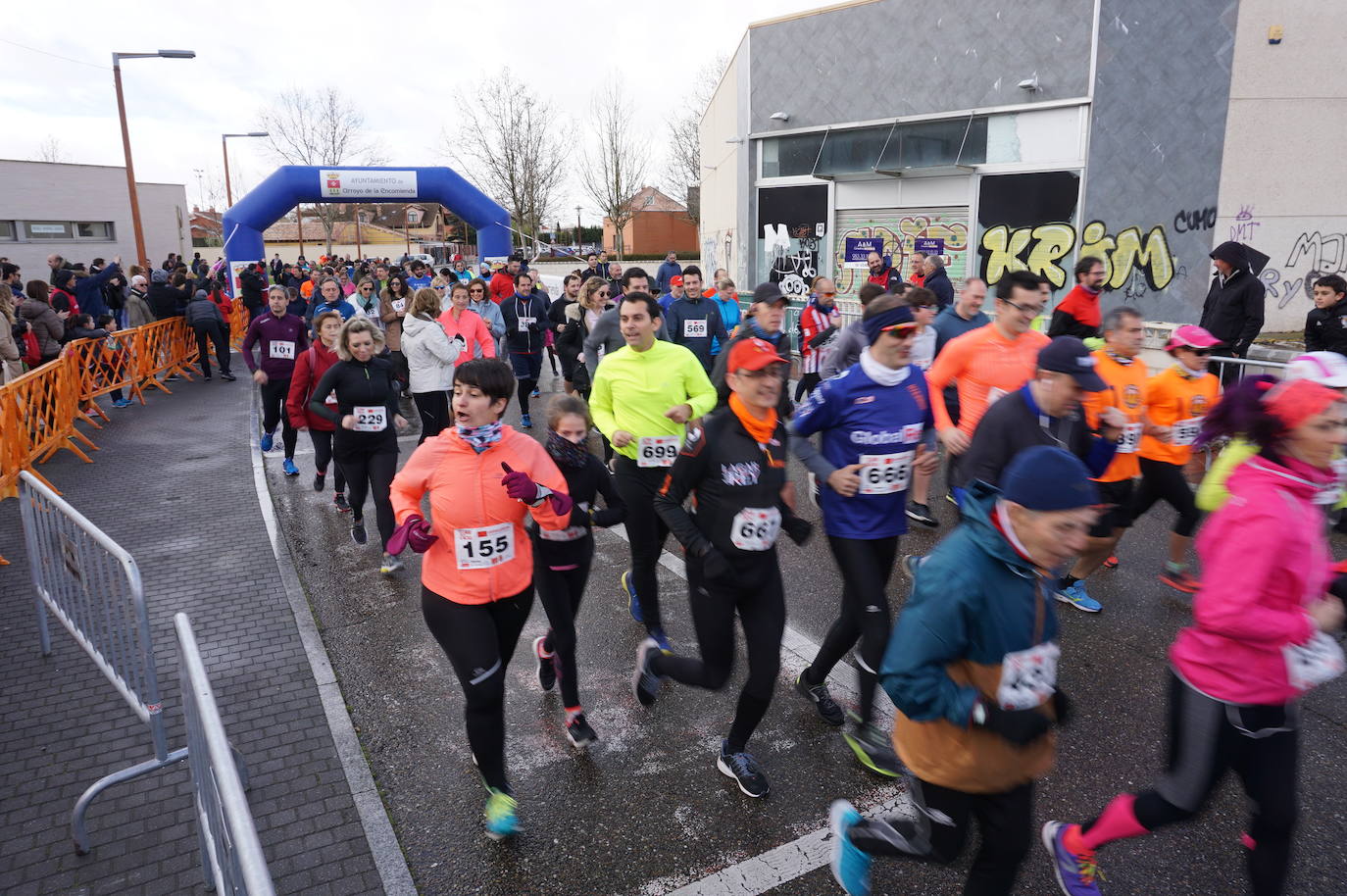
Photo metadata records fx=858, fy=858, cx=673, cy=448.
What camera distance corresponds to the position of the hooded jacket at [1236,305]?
28.8 ft

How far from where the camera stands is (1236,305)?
9016mm

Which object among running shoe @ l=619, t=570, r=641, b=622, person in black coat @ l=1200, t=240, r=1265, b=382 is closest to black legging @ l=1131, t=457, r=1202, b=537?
running shoe @ l=619, t=570, r=641, b=622

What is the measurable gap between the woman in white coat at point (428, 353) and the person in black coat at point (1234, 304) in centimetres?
775

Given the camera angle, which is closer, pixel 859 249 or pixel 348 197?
pixel 859 249

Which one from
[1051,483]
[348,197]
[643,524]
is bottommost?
[643,524]

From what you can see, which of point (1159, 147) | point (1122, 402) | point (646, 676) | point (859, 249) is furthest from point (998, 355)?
point (859, 249)

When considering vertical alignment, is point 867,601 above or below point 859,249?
below

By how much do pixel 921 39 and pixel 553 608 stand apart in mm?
17388

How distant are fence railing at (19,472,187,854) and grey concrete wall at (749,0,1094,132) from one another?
17097mm

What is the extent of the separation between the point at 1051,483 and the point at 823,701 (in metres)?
2.53

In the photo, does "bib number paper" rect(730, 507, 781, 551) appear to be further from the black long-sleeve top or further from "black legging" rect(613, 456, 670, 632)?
the black long-sleeve top

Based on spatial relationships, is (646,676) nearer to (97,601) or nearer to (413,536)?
(413,536)

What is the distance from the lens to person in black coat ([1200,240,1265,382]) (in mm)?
8781

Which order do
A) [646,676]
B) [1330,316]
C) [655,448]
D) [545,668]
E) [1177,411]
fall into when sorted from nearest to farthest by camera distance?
[646,676], [545,668], [655,448], [1177,411], [1330,316]
